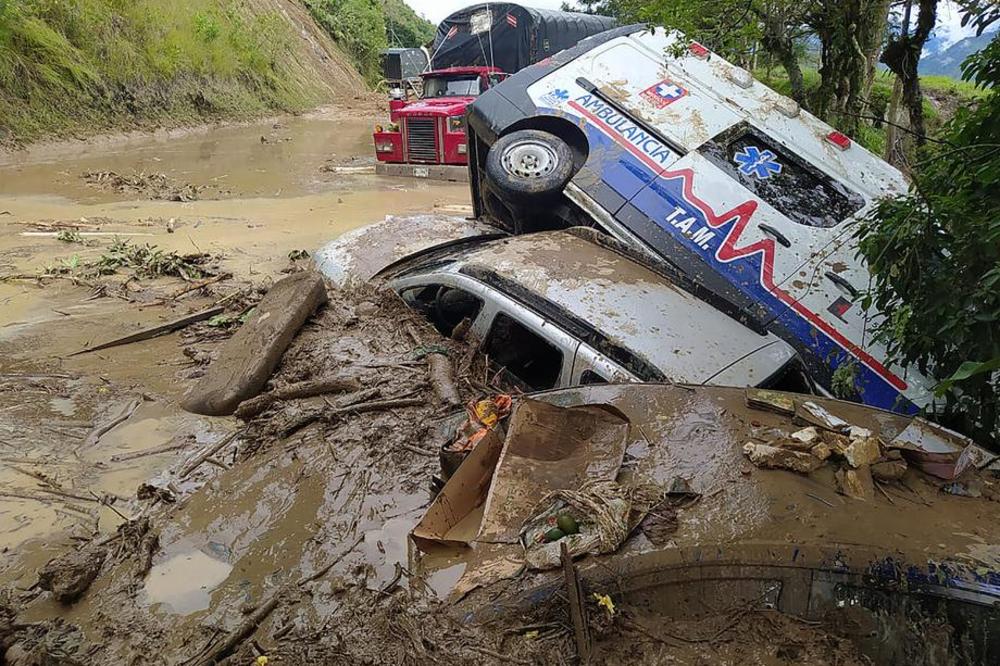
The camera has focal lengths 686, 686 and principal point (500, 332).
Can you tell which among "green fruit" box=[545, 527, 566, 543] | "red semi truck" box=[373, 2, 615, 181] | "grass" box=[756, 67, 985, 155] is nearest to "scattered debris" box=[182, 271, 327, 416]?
"green fruit" box=[545, 527, 566, 543]

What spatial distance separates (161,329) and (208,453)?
2.49 m

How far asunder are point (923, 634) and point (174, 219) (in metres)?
10.6

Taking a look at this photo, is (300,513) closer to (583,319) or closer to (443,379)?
(443,379)

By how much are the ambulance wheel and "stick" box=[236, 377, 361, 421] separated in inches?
91.0

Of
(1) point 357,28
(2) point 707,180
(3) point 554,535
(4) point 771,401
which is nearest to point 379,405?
(3) point 554,535

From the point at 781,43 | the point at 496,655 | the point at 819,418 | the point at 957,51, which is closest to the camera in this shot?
the point at 496,655

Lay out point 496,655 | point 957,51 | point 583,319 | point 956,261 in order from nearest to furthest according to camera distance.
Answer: point 496,655 → point 956,261 → point 583,319 → point 957,51

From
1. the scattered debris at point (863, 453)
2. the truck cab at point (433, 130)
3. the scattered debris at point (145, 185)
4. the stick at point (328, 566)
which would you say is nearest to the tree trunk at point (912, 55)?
the scattered debris at point (863, 453)

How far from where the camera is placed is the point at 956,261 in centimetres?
303

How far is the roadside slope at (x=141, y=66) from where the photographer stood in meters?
14.4

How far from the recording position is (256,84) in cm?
2284

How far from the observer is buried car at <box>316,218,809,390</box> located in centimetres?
388

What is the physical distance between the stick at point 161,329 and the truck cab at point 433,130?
7.66m

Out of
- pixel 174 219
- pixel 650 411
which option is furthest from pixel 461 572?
pixel 174 219
